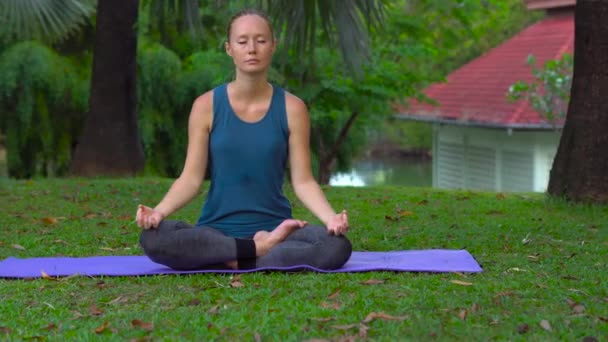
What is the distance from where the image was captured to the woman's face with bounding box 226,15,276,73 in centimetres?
525

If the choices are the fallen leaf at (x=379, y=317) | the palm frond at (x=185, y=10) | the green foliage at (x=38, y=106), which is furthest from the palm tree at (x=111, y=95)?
the fallen leaf at (x=379, y=317)

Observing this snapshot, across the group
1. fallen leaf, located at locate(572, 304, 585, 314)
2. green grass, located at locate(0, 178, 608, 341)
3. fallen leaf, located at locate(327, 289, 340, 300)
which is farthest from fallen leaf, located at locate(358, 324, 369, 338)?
fallen leaf, located at locate(572, 304, 585, 314)

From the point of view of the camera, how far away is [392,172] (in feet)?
94.6

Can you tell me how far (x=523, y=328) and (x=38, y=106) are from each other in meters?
11.2

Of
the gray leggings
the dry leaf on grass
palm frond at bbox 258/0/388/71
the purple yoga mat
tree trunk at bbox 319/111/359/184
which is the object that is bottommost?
tree trunk at bbox 319/111/359/184

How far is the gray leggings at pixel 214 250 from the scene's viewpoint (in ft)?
16.4

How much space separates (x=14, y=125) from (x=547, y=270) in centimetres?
1048

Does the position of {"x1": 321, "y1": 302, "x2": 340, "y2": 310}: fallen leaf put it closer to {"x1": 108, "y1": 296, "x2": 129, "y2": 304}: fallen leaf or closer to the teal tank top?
{"x1": 108, "y1": 296, "x2": 129, "y2": 304}: fallen leaf

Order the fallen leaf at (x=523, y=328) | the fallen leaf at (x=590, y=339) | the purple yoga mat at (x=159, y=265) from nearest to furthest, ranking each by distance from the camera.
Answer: the fallen leaf at (x=590, y=339) < the fallen leaf at (x=523, y=328) < the purple yoga mat at (x=159, y=265)

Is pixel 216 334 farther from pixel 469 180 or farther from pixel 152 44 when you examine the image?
pixel 469 180

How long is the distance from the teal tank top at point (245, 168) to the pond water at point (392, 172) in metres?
15.2

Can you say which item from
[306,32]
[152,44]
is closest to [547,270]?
[306,32]

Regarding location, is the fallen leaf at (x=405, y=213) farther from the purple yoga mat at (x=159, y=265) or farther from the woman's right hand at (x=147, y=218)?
the woman's right hand at (x=147, y=218)

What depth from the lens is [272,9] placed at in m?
8.88
